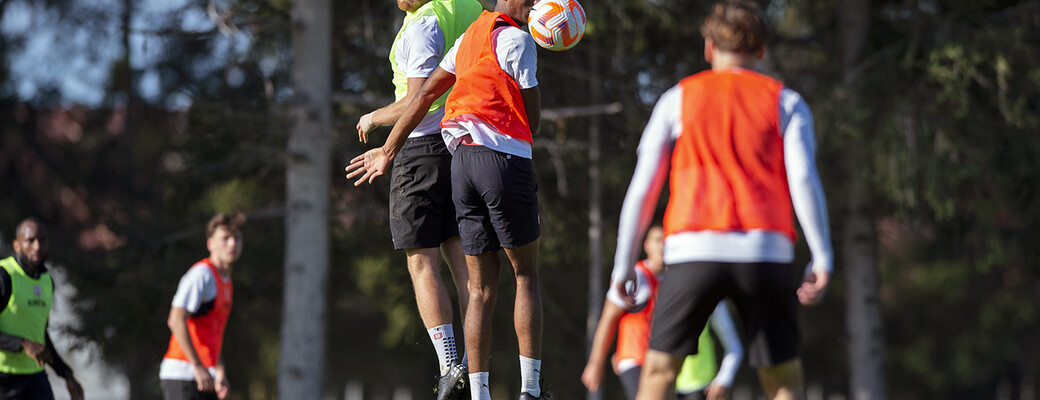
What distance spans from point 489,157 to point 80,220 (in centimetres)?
2081

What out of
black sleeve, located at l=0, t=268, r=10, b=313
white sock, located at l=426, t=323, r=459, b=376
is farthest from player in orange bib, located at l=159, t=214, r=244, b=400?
white sock, located at l=426, t=323, r=459, b=376

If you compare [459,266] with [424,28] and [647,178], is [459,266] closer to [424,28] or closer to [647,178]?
[424,28]

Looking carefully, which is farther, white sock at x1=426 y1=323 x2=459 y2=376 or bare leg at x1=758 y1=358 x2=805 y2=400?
white sock at x1=426 y1=323 x2=459 y2=376

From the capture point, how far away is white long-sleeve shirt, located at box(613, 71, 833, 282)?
12.2ft

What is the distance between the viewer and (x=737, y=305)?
12.5 feet

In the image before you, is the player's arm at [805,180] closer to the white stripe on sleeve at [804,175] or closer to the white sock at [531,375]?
the white stripe on sleeve at [804,175]

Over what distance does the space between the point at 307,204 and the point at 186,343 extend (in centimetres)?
587

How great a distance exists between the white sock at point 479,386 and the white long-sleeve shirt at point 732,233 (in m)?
1.66

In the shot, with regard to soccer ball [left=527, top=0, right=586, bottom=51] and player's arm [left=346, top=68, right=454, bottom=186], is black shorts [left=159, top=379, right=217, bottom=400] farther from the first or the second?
soccer ball [left=527, top=0, right=586, bottom=51]

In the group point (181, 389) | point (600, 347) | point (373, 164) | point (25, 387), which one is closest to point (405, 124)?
point (373, 164)

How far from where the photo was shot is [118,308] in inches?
606

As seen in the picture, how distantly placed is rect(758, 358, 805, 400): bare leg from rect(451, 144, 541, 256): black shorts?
1.62 metres

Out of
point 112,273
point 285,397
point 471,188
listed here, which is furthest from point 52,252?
point 471,188

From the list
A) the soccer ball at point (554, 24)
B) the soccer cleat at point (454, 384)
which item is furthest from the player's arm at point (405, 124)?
the soccer cleat at point (454, 384)
